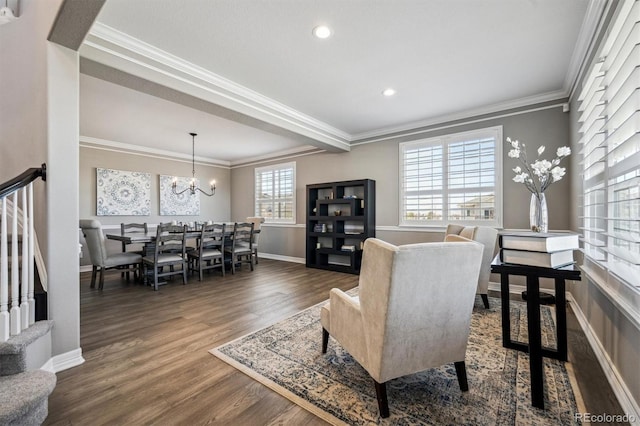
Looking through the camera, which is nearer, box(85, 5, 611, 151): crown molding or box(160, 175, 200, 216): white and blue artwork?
box(85, 5, 611, 151): crown molding

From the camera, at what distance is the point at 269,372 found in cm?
194

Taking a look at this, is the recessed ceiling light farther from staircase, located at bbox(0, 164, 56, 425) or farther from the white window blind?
staircase, located at bbox(0, 164, 56, 425)

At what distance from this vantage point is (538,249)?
1.62m

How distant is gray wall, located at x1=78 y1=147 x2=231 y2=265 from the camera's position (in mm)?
5566

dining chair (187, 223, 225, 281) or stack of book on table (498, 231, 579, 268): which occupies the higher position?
stack of book on table (498, 231, 579, 268)

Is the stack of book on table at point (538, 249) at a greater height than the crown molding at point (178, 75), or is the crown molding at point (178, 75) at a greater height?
the crown molding at point (178, 75)

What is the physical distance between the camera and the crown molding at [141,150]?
5.57 metres

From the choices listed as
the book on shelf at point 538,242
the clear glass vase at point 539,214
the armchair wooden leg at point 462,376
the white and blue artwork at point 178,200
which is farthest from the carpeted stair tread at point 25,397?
the white and blue artwork at point 178,200

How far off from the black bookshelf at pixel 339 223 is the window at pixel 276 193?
91 cm

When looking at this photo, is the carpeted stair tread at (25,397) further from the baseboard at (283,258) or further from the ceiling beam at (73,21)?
the baseboard at (283,258)

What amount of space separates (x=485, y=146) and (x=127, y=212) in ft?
22.9

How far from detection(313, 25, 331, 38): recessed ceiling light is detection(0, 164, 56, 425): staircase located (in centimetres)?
234

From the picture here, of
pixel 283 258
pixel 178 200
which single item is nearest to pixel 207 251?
pixel 283 258

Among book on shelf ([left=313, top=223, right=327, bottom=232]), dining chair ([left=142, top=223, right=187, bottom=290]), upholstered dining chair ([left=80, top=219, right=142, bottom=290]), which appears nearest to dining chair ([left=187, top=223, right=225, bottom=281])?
dining chair ([left=142, top=223, right=187, bottom=290])
